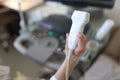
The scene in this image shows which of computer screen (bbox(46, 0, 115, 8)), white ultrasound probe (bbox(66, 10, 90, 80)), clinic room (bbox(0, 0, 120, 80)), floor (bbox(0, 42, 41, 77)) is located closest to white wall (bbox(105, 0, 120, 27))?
clinic room (bbox(0, 0, 120, 80))

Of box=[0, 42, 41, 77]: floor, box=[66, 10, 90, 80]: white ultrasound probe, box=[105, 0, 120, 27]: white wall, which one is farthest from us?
box=[0, 42, 41, 77]: floor

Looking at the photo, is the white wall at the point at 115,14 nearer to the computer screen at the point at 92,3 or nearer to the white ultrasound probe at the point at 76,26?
the computer screen at the point at 92,3

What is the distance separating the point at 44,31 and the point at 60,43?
6.3 inches

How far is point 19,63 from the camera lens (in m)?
1.99

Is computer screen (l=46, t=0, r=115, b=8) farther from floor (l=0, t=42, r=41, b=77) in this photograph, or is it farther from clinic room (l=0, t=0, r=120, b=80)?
floor (l=0, t=42, r=41, b=77)

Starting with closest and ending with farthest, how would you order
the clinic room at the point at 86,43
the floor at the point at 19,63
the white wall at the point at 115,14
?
the clinic room at the point at 86,43 → the white wall at the point at 115,14 → the floor at the point at 19,63

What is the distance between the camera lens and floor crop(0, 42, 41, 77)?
1862mm

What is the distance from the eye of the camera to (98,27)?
49.9 inches

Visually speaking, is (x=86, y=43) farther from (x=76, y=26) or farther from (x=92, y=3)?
Result: (x=76, y=26)

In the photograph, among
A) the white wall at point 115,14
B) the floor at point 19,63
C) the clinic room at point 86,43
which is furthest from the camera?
the floor at point 19,63

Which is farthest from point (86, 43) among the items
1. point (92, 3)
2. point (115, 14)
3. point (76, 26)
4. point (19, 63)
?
point (19, 63)

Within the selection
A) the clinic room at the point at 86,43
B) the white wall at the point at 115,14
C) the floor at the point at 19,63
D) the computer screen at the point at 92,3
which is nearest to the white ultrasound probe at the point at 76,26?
the clinic room at the point at 86,43

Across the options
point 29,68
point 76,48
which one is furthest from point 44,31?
point 29,68

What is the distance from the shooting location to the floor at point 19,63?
1.86 m
